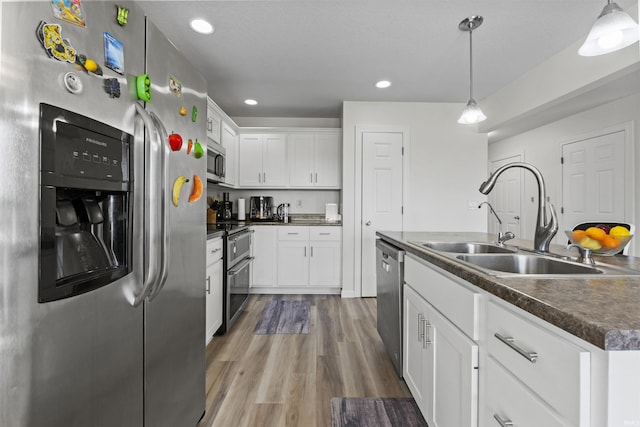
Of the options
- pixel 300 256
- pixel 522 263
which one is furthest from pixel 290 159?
pixel 522 263

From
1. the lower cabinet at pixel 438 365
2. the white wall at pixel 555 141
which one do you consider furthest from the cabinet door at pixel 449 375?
the white wall at pixel 555 141

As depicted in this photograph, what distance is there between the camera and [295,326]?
108 inches

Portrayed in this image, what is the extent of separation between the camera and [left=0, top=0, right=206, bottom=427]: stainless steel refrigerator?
575 millimetres

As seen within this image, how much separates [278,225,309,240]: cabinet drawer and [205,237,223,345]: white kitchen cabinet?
4.11 ft

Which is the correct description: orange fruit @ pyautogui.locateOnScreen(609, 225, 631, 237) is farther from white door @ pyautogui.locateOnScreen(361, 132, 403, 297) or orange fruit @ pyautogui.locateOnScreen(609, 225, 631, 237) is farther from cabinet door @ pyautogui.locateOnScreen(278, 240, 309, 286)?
cabinet door @ pyautogui.locateOnScreen(278, 240, 309, 286)

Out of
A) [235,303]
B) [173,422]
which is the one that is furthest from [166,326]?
[235,303]

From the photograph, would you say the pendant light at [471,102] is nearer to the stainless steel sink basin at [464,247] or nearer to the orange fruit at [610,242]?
the stainless steel sink basin at [464,247]

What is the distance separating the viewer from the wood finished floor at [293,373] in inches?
62.0

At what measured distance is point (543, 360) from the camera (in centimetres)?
66

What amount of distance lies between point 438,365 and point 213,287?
5.80 ft

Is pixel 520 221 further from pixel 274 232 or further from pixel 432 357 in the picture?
pixel 432 357

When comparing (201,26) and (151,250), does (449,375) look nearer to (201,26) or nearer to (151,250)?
(151,250)

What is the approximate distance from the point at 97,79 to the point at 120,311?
2.14 feet

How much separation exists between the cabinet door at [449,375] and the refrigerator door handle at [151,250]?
1.06 meters
